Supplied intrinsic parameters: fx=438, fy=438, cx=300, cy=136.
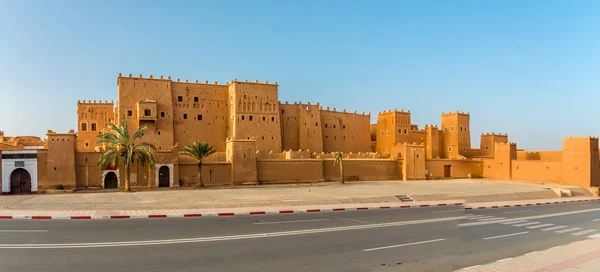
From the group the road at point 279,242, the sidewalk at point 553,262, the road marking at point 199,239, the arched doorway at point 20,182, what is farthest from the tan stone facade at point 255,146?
the sidewalk at point 553,262

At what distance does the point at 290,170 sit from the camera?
42.5 meters

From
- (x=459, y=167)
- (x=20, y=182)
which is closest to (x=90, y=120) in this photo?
(x=20, y=182)

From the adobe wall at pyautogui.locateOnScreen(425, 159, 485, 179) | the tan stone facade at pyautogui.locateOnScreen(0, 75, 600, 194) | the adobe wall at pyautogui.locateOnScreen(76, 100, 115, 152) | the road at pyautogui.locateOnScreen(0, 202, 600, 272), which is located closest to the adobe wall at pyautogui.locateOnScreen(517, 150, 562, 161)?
the tan stone facade at pyautogui.locateOnScreen(0, 75, 600, 194)

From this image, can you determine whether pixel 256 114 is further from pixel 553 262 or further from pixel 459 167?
pixel 553 262

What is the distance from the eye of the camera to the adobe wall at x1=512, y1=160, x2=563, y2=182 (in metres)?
44.8

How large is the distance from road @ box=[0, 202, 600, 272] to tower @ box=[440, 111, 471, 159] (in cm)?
4067

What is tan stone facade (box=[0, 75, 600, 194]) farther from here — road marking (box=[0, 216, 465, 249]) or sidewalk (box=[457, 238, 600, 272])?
sidewalk (box=[457, 238, 600, 272])

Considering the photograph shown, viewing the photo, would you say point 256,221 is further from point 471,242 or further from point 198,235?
point 471,242

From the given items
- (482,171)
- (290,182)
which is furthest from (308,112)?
(482,171)

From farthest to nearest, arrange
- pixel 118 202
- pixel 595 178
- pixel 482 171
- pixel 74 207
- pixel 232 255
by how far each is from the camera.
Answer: pixel 482 171
pixel 595 178
pixel 118 202
pixel 74 207
pixel 232 255

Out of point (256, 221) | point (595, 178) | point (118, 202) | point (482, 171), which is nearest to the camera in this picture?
point (256, 221)

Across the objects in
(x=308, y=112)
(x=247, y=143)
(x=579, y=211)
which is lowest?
(x=579, y=211)

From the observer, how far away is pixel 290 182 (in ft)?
139

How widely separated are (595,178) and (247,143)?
1341 inches
